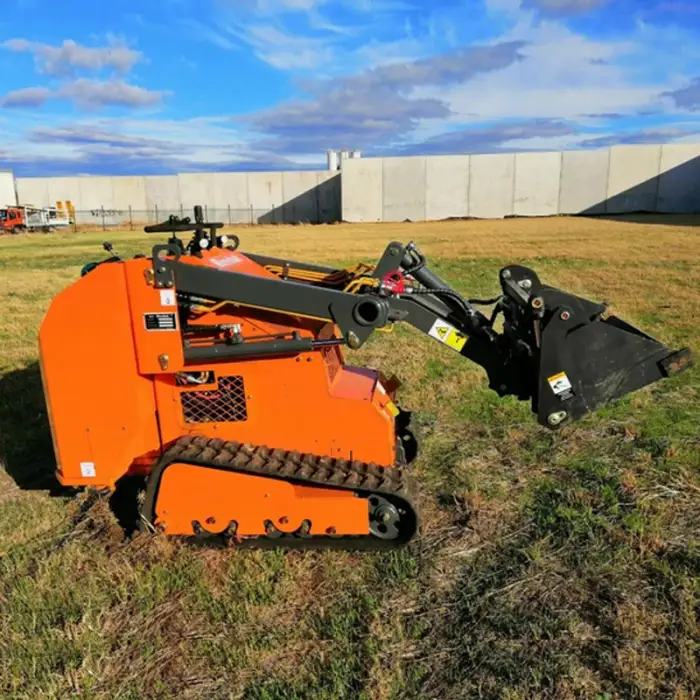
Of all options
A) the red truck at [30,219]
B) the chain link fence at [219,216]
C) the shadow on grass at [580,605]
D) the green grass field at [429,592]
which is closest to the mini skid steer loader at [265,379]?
the green grass field at [429,592]

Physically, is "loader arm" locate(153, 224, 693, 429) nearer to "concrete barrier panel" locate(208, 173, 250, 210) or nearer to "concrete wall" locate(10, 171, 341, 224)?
"concrete wall" locate(10, 171, 341, 224)

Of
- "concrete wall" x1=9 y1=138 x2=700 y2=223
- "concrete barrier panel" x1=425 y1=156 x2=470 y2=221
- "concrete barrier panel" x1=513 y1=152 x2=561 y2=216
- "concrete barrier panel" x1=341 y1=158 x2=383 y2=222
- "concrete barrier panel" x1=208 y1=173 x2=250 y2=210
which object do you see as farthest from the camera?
"concrete barrier panel" x1=208 y1=173 x2=250 y2=210

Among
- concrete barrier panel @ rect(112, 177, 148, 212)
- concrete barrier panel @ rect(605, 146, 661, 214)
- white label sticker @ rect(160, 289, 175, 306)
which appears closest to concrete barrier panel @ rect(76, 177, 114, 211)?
concrete barrier panel @ rect(112, 177, 148, 212)

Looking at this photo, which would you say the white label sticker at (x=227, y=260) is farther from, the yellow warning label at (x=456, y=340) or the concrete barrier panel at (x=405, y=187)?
the concrete barrier panel at (x=405, y=187)

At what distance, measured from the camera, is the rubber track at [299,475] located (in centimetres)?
402

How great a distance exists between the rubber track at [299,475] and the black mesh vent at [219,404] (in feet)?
0.52

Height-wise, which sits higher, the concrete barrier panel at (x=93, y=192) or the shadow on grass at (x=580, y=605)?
the concrete barrier panel at (x=93, y=192)

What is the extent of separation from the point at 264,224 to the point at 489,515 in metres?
60.9

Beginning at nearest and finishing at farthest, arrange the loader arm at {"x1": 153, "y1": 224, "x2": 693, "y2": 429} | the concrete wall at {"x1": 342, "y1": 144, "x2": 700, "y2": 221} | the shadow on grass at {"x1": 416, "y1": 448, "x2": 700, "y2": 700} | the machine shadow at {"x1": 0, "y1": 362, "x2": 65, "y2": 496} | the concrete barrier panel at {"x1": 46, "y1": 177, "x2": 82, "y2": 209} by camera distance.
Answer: the shadow on grass at {"x1": 416, "y1": 448, "x2": 700, "y2": 700}, the loader arm at {"x1": 153, "y1": 224, "x2": 693, "y2": 429}, the machine shadow at {"x1": 0, "y1": 362, "x2": 65, "y2": 496}, the concrete wall at {"x1": 342, "y1": 144, "x2": 700, "y2": 221}, the concrete barrier panel at {"x1": 46, "y1": 177, "x2": 82, "y2": 209}

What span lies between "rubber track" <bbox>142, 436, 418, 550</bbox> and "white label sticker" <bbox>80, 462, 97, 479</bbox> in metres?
0.48

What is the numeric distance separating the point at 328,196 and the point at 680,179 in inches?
1292

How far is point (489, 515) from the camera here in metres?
4.72

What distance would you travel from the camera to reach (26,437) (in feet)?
21.2

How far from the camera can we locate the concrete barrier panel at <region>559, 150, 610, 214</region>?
56812 millimetres
